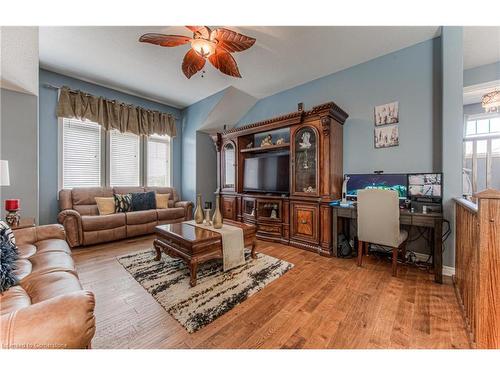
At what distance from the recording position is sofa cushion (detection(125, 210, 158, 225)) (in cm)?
357

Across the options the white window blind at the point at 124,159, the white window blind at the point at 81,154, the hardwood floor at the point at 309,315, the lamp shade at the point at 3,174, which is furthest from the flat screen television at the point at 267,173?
the lamp shade at the point at 3,174

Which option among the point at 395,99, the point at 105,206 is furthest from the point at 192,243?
the point at 395,99

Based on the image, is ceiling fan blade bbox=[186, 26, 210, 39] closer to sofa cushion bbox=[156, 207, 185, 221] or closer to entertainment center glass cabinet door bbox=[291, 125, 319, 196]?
entertainment center glass cabinet door bbox=[291, 125, 319, 196]

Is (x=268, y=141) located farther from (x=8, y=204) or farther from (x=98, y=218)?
(x=8, y=204)

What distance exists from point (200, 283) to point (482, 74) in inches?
181

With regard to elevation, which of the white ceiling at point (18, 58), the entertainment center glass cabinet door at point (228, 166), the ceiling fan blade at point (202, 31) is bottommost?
the entertainment center glass cabinet door at point (228, 166)

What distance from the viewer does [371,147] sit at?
9.68ft

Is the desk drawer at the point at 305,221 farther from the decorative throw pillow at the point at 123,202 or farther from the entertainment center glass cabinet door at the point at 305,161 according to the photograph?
the decorative throw pillow at the point at 123,202

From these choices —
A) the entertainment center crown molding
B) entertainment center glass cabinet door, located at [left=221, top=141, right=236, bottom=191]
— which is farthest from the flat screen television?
entertainment center glass cabinet door, located at [left=221, top=141, right=236, bottom=191]

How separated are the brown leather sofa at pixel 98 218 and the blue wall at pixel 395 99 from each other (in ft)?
11.3

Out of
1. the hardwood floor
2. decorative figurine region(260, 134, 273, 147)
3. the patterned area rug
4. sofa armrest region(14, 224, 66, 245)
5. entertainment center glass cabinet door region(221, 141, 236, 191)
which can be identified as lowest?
the hardwood floor

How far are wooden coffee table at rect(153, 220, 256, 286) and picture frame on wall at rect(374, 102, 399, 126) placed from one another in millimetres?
2308

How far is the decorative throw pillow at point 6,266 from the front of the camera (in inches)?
45.7

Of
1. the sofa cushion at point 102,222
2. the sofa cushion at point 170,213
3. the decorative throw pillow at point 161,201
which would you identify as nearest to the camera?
the sofa cushion at point 102,222
